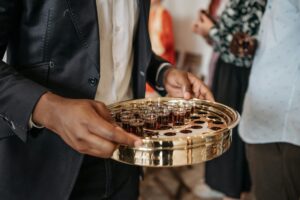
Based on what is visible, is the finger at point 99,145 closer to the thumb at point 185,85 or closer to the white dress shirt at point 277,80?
the thumb at point 185,85

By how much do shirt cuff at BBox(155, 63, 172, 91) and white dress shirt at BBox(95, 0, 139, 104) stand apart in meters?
0.11

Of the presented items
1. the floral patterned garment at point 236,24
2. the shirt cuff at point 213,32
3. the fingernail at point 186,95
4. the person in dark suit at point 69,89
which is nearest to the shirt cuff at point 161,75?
the person in dark suit at point 69,89

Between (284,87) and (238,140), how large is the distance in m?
0.78

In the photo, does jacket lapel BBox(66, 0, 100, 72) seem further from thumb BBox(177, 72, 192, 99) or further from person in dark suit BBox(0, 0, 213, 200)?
thumb BBox(177, 72, 192, 99)

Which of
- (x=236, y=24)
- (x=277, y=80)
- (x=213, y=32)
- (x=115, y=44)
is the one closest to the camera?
(x=115, y=44)

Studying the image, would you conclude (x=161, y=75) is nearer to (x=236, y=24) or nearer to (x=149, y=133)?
(x=149, y=133)

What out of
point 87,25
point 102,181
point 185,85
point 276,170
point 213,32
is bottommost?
point 276,170

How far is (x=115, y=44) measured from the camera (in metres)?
0.88

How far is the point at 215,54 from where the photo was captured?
215cm

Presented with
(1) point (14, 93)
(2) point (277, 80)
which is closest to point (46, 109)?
(1) point (14, 93)

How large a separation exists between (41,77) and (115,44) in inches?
7.7

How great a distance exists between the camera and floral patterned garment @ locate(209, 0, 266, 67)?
1691 millimetres

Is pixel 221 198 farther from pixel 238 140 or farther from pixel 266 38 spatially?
pixel 266 38

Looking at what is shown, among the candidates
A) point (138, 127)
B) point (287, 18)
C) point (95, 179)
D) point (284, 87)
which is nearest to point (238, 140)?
point (284, 87)
